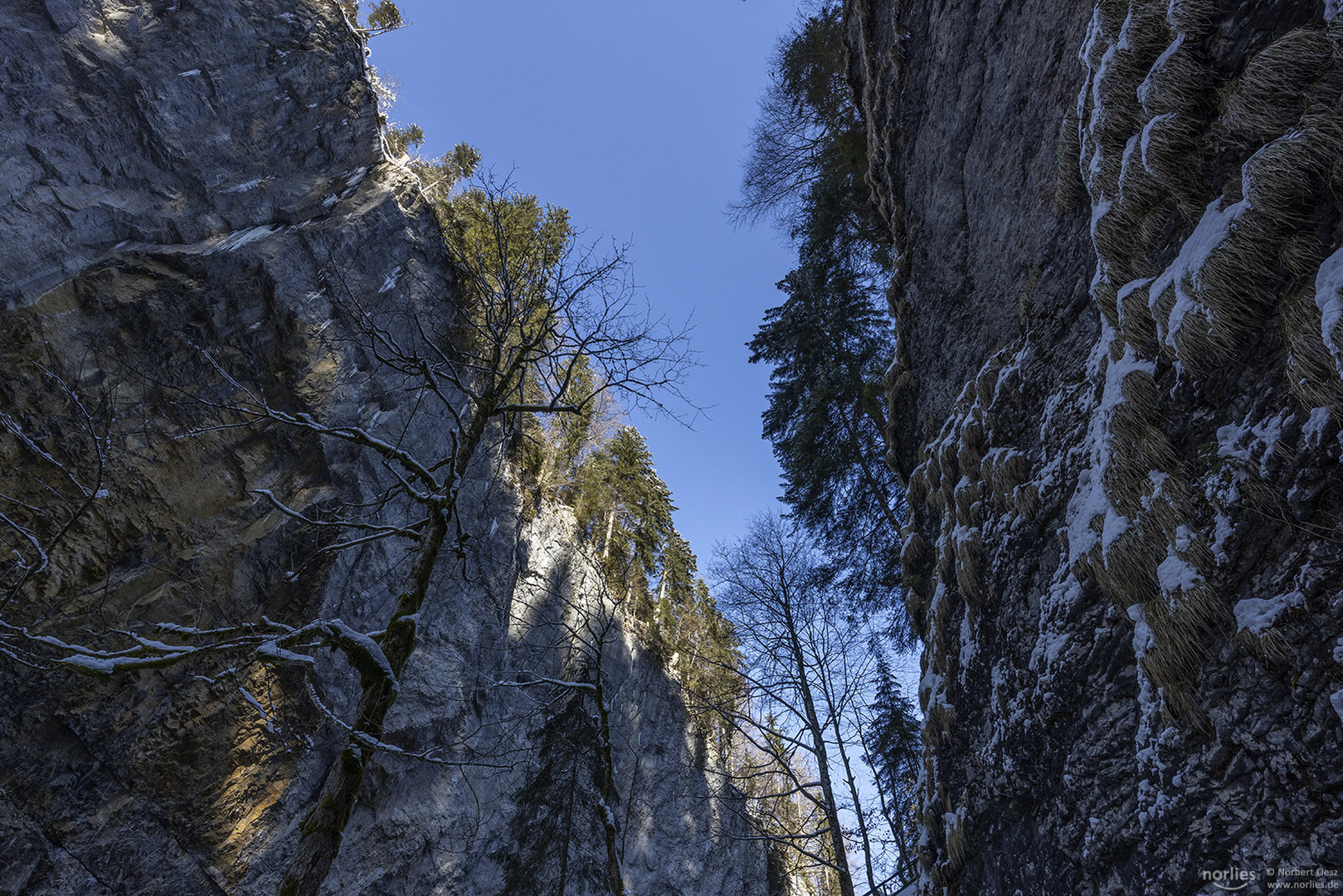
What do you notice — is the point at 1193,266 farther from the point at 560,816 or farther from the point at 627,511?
the point at 627,511

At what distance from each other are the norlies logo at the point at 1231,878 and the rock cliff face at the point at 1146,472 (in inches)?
0.6

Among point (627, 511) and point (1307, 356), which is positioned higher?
point (627, 511)

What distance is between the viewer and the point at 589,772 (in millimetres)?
10844

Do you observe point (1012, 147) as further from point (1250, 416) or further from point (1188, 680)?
point (1188, 680)

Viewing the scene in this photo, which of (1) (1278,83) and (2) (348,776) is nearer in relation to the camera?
(1) (1278,83)

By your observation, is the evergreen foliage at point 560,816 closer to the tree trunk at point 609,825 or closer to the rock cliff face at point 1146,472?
the tree trunk at point 609,825

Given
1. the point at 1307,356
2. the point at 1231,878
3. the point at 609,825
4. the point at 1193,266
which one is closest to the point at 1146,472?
the point at 1307,356

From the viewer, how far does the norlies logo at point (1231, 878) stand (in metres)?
1.88

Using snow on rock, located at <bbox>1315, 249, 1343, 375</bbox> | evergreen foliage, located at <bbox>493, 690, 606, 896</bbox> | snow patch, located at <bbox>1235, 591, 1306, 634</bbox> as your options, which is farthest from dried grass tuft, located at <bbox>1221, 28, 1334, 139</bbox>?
evergreen foliage, located at <bbox>493, 690, 606, 896</bbox>

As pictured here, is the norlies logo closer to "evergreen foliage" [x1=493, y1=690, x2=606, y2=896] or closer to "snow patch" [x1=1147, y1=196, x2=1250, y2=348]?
"snow patch" [x1=1147, y1=196, x2=1250, y2=348]

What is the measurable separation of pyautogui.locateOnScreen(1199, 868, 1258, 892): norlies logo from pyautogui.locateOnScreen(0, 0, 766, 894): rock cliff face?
5215 mm

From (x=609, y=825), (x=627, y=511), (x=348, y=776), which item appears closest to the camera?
(x=348, y=776)

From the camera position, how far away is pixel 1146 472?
→ 2627 millimetres

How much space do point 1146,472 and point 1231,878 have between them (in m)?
1.53
